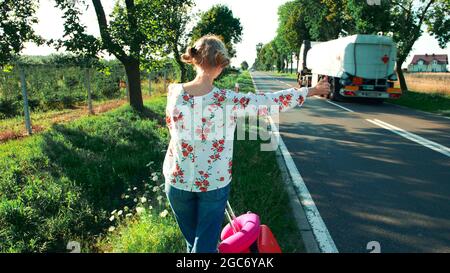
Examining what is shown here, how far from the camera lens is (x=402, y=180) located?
18.7 ft

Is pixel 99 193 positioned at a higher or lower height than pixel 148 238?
lower

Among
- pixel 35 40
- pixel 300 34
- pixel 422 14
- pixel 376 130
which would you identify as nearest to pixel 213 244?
pixel 376 130

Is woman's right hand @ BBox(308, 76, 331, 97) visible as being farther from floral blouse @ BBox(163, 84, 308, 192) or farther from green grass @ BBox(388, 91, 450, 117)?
green grass @ BBox(388, 91, 450, 117)

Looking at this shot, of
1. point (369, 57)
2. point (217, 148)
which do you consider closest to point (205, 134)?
point (217, 148)

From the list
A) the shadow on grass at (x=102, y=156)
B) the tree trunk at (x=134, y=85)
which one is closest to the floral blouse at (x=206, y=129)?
the shadow on grass at (x=102, y=156)

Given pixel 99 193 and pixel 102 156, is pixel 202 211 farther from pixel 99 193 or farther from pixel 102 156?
pixel 102 156

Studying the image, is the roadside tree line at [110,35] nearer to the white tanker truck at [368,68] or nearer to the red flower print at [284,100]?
the red flower print at [284,100]

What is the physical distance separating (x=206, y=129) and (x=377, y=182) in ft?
13.2

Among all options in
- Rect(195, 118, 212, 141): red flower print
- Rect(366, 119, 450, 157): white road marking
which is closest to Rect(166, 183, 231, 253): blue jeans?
Rect(195, 118, 212, 141): red flower print

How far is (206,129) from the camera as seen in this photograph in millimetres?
2428

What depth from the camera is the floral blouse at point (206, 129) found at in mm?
2402

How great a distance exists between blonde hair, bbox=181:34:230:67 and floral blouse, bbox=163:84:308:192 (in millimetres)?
176

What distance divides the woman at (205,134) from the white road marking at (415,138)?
6.21 meters
